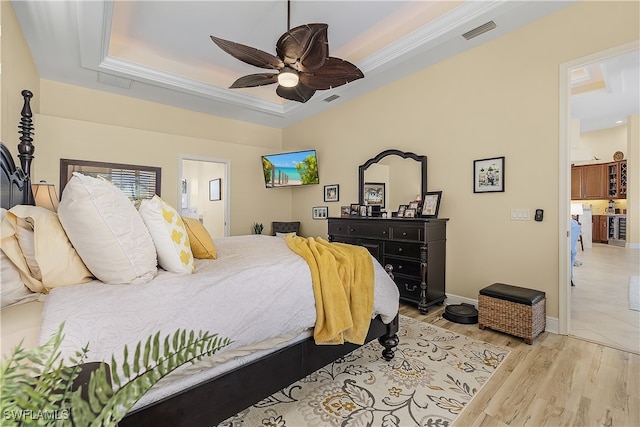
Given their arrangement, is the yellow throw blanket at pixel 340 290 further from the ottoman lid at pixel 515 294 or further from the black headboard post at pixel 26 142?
the black headboard post at pixel 26 142

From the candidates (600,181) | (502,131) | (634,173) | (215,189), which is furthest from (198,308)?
(600,181)

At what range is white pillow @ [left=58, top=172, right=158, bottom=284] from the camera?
50.0 inches

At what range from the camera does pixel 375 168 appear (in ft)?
14.5

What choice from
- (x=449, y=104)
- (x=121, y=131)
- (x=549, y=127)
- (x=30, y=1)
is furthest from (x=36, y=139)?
(x=549, y=127)

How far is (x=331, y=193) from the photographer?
520 centimetres

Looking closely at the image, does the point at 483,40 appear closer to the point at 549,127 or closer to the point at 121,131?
the point at 549,127

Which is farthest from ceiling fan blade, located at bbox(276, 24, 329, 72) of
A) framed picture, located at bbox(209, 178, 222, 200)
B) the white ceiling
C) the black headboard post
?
framed picture, located at bbox(209, 178, 222, 200)

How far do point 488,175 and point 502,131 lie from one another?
48 centimetres

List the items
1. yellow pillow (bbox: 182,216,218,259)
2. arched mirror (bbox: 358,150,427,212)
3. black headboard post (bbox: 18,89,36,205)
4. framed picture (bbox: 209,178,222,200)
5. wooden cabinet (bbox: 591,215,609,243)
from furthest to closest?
wooden cabinet (bbox: 591,215,609,243), framed picture (bbox: 209,178,222,200), arched mirror (bbox: 358,150,427,212), black headboard post (bbox: 18,89,36,205), yellow pillow (bbox: 182,216,218,259)

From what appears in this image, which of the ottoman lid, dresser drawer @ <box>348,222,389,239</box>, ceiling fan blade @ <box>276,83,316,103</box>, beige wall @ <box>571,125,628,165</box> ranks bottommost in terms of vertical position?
the ottoman lid

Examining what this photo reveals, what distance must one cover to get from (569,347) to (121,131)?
5.93 metres

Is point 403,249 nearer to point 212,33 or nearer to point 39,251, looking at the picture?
point 39,251

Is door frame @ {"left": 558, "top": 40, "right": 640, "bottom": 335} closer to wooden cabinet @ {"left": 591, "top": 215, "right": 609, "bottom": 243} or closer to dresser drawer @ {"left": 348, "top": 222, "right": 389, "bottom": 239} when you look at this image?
dresser drawer @ {"left": 348, "top": 222, "right": 389, "bottom": 239}

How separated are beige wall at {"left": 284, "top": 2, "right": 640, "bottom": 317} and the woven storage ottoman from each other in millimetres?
272
